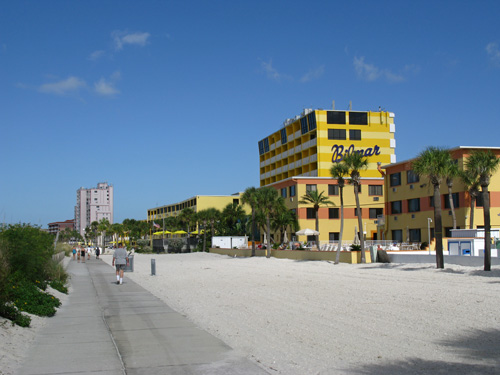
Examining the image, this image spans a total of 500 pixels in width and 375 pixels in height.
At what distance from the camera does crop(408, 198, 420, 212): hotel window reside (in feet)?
153

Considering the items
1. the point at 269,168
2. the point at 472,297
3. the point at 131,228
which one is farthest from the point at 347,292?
the point at 131,228

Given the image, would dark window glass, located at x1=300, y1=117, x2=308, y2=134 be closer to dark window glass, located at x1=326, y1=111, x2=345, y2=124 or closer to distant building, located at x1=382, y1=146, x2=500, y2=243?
dark window glass, located at x1=326, y1=111, x2=345, y2=124

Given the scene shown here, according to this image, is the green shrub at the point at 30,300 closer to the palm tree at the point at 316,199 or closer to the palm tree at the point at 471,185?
the palm tree at the point at 471,185

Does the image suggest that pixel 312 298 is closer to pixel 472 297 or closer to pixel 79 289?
pixel 472 297

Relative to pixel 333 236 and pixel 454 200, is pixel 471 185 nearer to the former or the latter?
pixel 454 200

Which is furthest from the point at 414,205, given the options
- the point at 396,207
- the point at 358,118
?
the point at 358,118

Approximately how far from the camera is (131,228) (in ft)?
406

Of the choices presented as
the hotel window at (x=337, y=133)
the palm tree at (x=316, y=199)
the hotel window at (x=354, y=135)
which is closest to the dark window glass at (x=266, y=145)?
the hotel window at (x=337, y=133)

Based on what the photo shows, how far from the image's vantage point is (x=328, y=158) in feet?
247

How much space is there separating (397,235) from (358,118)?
2965 cm

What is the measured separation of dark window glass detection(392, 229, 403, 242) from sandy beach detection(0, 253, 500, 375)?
1083 inches

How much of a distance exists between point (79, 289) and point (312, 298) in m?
9.76

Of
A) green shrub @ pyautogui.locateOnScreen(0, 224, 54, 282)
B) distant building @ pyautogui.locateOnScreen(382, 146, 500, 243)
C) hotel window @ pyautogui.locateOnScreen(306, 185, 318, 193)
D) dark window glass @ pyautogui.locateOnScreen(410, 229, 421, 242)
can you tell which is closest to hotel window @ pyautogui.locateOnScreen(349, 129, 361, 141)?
hotel window @ pyautogui.locateOnScreen(306, 185, 318, 193)

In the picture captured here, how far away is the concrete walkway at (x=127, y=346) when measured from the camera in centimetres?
798
